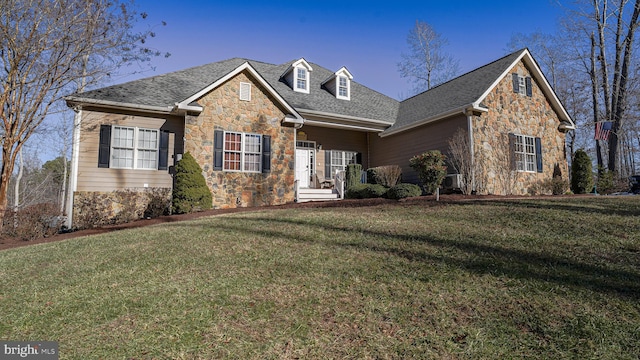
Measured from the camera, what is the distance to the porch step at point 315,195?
13306mm

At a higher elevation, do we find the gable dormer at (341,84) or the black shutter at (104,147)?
the gable dormer at (341,84)

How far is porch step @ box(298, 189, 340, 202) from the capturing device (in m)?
13.3

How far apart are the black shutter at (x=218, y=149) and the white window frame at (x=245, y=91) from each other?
1.62 metres

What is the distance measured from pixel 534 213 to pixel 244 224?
5809 mm

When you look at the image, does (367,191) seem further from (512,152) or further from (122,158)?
(122,158)

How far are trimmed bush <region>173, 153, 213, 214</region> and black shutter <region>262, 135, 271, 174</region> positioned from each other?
2.51 metres

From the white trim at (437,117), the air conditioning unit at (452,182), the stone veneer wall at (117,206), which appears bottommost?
the stone veneer wall at (117,206)

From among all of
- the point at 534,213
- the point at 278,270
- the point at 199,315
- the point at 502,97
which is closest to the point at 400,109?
the point at 502,97

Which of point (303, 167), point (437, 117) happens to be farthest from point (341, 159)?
point (437, 117)

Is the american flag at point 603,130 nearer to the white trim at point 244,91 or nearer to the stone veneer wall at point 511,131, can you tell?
the stone veneer wall at point 511,131

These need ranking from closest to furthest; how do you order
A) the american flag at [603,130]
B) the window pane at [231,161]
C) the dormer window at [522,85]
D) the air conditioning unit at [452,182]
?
the window pane at [231,161] < the air conditioning unit at [452,182] < the dormer window at [522,85] < the american flag at [603,130]

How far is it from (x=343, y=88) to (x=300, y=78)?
2.31 metres

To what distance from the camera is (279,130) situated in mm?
13078

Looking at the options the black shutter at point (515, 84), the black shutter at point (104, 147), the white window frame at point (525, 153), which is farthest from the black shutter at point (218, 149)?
the black shutter at point (515, 84)
